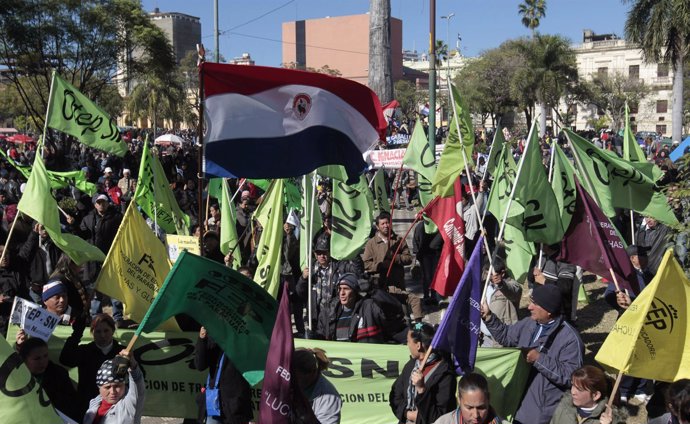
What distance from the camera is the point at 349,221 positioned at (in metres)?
8.91

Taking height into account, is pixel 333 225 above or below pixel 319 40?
below

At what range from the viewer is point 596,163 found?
7.66m

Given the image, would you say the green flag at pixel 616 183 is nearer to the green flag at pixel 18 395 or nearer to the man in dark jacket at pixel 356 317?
Answer: the man in dark jacket at pixel 356 317

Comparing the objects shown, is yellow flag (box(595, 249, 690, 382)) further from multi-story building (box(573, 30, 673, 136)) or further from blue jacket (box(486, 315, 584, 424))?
multi-story building (box(573, 30, 673, 136))

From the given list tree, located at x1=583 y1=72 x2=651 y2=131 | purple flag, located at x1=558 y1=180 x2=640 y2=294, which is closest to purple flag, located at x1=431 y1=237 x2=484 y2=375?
purple flag, located at x1=558 y1=180 x2=640 y2=294

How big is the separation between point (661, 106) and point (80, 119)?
78.8m

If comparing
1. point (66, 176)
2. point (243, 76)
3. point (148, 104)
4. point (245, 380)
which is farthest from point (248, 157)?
point (148, 104)

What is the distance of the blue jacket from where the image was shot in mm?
5211

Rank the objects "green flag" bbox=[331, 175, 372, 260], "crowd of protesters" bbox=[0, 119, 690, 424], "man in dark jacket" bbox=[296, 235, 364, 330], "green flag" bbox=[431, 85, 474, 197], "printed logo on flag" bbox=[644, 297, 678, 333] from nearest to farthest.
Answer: "crowd of protesters" bbox=[0, 119, 690, 424] → "printed logo on flag" bbox=[644, 297, 678, 333] → "man in dark jacket" bbox=[296, 235, 364, 330] → "green flag" bbox=[431, 85, 474, 197] → "green flag" bbox=[331, 175, 372, 260]

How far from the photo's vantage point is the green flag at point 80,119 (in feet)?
27.8

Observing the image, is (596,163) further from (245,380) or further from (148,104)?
(148,104)

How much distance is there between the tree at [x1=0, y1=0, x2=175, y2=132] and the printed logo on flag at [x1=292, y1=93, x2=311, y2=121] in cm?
2651

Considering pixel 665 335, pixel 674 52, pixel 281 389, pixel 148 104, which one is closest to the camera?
pixel 281 389

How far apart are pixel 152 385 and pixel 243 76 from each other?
8.66 ft
